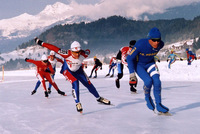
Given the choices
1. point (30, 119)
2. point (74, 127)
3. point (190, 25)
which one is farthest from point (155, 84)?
point (190, 25)

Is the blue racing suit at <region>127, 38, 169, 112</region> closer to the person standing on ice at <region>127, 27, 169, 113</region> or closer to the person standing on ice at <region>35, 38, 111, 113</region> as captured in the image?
the person standing on ice at <region>127, 27, 169, 113</region>

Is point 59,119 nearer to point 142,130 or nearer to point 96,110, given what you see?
point 96,110

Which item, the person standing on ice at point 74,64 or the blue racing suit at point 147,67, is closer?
the blue racing suit at point 147,67

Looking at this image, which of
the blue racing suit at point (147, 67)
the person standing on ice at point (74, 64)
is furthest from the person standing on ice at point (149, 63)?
the person standing on ice at point (74, 64)

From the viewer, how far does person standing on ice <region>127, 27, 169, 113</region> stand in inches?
165

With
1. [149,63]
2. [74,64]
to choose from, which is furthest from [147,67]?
[74,64]

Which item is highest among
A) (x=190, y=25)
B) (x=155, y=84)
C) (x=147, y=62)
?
(x=190, y=25)

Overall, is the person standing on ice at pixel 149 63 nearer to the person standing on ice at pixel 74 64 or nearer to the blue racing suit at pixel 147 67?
the blue racing suit at pixel 147 67

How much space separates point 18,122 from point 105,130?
1809 millimetres

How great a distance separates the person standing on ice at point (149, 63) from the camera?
4188mm

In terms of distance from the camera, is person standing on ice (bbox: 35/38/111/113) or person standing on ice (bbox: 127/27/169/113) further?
person standing on ice (bbox: 35/38/111/113)

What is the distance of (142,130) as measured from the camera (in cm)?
338

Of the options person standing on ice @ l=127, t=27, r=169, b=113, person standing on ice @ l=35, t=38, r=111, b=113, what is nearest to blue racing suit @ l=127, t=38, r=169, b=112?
person standing on ice @ l=127, t=27, r=169, b=113

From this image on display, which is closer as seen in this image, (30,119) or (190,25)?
(30,119)
